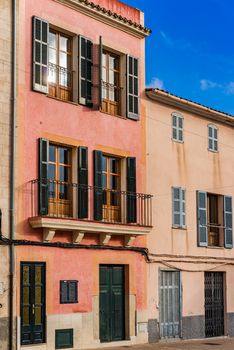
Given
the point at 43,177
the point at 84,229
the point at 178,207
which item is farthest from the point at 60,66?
the point at 178,207

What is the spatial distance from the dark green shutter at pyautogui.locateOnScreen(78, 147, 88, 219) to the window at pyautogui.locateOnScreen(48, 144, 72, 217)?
0.32 meters

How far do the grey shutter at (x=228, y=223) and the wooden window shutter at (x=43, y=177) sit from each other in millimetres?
9693

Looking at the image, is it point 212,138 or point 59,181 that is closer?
point 59,181

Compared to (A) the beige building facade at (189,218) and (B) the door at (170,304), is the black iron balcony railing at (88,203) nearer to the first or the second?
(A) the beige building facade at (189,218)

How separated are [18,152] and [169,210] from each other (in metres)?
7.18

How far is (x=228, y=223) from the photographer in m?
27.1

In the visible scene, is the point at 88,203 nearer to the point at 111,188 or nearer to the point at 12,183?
the point at 111,188

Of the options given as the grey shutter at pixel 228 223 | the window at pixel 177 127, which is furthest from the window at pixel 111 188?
the grey shutter at pixel 228 223

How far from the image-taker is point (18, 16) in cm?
1933

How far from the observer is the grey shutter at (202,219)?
25.6 metres

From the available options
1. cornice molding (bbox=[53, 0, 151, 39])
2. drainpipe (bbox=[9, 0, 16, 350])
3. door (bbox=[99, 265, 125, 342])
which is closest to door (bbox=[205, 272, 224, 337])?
door (bbox=[99, 265, 125, 342])

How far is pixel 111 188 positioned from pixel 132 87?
11.0 feet

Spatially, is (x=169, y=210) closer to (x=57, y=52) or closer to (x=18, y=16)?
(x=57, y=52)

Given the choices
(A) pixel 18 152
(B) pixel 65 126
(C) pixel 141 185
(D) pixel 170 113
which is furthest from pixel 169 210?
(A) pixel 18 152
